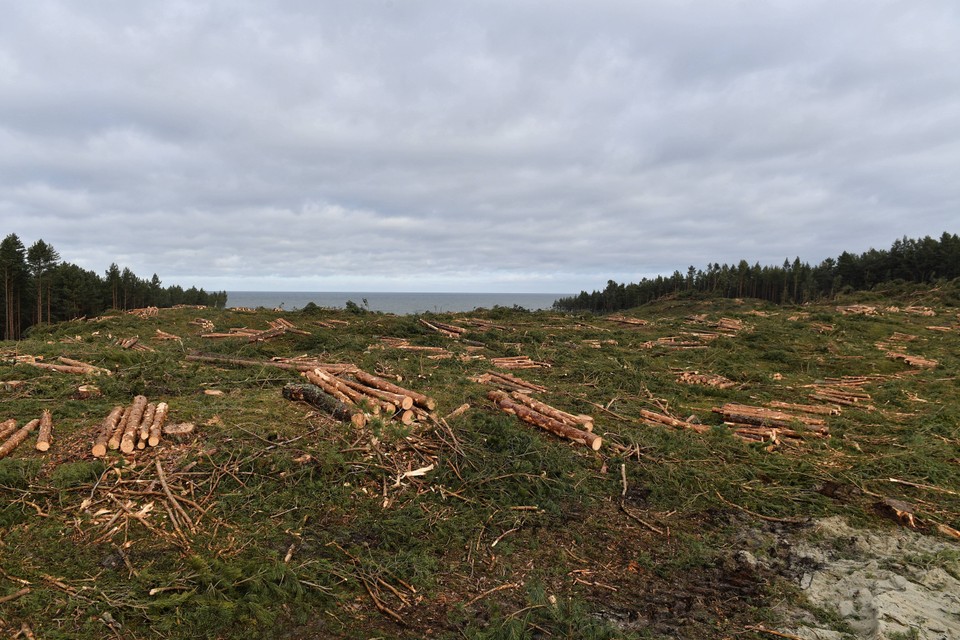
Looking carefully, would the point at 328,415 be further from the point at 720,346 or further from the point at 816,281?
the point at 816,281

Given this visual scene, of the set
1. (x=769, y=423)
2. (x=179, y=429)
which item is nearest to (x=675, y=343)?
(x=769, y=423)

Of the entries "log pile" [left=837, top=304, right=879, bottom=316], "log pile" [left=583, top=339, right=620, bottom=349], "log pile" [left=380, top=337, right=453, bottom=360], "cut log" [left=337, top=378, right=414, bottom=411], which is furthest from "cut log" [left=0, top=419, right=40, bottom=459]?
"log pile" [left=837, top=304, right=879, bottom=316]

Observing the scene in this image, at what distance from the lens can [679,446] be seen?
9.87 m

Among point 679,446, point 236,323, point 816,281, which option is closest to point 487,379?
point 679,446

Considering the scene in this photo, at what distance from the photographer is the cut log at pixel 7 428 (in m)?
7.42

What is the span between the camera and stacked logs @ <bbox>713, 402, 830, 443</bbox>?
10.9 m

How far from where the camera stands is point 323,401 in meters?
9.55

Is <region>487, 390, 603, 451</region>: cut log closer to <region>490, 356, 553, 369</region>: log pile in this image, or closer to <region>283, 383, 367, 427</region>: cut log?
<region>283, 383, 367, 427</region>: cut log

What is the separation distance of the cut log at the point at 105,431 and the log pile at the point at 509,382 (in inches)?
317

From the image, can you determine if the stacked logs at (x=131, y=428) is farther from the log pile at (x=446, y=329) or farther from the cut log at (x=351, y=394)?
the log pile at (x=446, y=329)

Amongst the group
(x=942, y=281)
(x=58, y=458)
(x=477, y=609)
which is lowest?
(x=477, y=609)

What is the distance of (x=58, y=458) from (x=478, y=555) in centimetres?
625

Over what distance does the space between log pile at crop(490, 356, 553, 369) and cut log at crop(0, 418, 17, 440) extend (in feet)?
41.0

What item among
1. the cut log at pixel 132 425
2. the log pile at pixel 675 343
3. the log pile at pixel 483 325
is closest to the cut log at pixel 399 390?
the cut log at pixel 132 425
